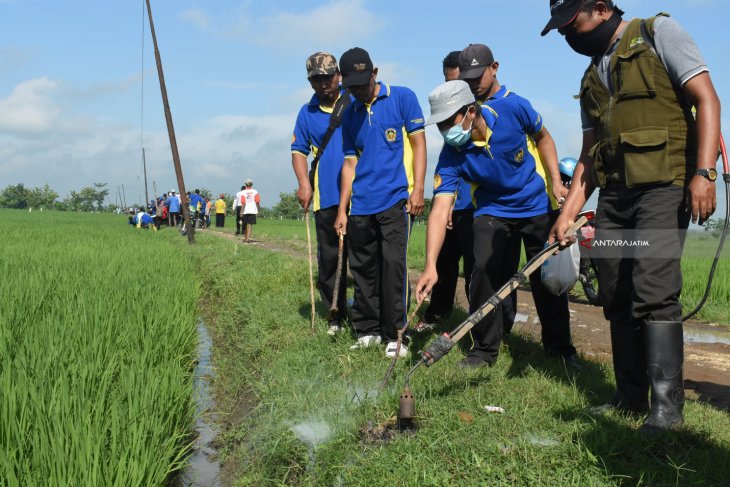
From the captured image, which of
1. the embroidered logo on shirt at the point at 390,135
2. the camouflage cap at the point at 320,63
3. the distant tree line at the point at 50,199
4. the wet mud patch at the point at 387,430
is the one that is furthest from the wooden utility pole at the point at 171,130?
the distant tree line at the point at 50,199

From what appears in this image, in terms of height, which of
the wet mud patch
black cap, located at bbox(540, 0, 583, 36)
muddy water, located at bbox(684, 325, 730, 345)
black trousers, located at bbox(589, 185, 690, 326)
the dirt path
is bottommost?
muddy water, located at bbox(684, 325, 730, 345)

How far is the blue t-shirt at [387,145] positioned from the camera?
12.9ft

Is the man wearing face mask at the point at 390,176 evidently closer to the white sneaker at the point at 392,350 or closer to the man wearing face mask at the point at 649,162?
the white sneaker at the point at 392,350

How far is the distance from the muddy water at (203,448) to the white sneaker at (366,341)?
95cm

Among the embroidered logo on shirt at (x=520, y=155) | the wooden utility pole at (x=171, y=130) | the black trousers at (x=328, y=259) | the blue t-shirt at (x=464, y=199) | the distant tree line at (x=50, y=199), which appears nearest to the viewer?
the embroidered logo on shirt at (x=520, y=155)

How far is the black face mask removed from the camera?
261 centimetres

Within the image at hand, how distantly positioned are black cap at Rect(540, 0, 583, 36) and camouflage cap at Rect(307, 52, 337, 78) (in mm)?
1937

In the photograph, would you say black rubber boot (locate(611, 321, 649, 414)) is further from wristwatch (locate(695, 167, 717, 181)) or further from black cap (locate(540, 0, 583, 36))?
black cap (locate(540, 0, 583, 36))

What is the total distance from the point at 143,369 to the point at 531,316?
371 centimetres

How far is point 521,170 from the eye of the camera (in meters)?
3.58

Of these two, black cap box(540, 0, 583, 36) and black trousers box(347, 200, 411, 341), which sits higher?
black cap box(540, 0, 583, 36)

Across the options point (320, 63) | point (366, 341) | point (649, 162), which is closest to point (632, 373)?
point (649, 162)

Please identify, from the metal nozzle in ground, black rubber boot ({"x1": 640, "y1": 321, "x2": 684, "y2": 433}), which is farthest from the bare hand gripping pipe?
black rubber boot ({"x1": 640, "y1": 321, "x2": 684, "y2": 433})

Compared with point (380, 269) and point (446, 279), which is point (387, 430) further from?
point (446, 279)
